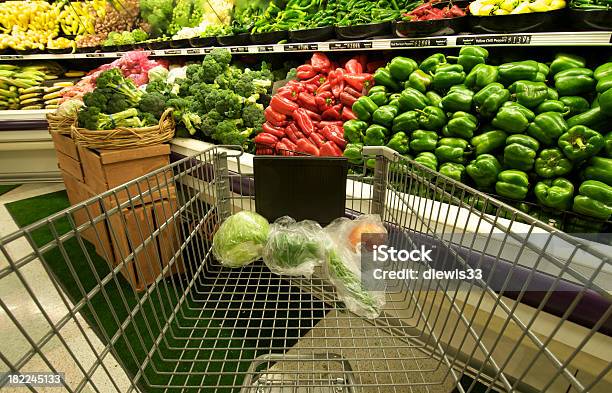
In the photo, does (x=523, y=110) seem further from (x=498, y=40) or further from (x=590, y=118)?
(x=498, y=40)

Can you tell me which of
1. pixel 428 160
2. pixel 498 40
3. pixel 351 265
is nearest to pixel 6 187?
pixel 351 265

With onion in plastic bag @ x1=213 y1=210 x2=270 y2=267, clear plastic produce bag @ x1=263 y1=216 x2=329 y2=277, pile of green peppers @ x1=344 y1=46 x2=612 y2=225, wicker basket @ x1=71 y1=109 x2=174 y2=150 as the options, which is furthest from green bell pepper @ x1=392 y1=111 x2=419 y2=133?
wicker basket @ x1=71 y1=109 x2=174 y2=150

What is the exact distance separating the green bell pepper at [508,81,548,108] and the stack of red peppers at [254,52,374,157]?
0.95 metres

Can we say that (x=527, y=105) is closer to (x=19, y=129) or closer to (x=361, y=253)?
(x=361, y=253)

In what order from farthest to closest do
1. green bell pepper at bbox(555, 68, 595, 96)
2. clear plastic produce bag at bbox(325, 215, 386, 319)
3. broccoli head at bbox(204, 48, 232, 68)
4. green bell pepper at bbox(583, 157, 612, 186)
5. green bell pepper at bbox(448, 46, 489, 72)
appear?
broccoli head at bbox(204, 48, 232, 68) → green bell pepper at bbox(448, 46, 489, 72) → green bell pepper at bbox(555, 68, 595, 96) → green bell pepper at bbox(583, 157, 612, 186) → clear plastic produce bag at bbox(325, 215, 386, 319)

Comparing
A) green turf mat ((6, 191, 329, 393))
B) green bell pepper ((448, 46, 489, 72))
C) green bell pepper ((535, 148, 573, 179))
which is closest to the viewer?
green turf mat ((6, 191, 329, 393))

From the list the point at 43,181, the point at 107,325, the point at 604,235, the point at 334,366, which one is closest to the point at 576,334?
the point at 604,235

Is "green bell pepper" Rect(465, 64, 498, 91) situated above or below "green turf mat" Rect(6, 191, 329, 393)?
above

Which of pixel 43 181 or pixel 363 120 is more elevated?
pixel 363 120

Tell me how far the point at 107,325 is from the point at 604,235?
2.24 meters

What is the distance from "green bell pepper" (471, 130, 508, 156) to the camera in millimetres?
1479

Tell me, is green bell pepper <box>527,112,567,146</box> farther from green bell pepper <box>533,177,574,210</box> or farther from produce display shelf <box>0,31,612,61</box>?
produce display shelf <box>0,31,612,61</box>

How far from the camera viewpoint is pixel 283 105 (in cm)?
248

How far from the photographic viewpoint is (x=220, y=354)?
1508 millimetres
